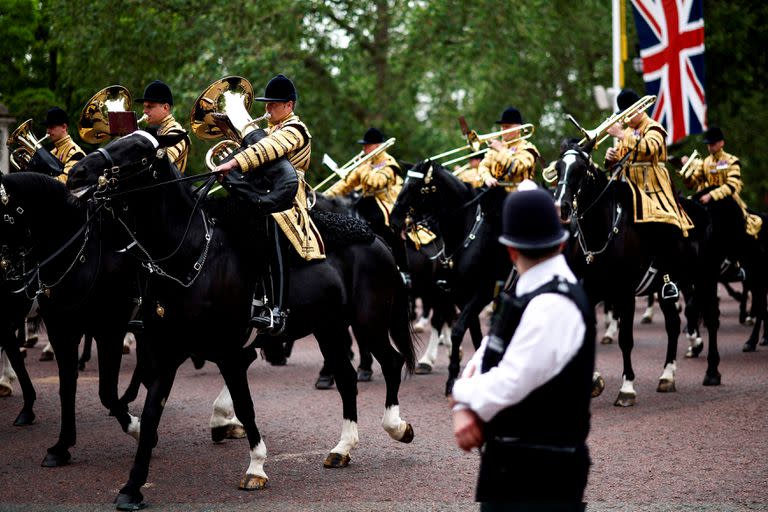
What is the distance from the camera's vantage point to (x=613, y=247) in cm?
1056

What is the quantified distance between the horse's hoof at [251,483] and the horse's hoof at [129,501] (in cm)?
71

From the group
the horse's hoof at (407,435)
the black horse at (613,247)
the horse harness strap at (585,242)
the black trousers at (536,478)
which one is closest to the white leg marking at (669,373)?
the black horse at (613,247)

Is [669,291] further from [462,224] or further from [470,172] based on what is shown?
[470,172]

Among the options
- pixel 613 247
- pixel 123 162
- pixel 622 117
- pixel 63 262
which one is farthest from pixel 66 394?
pixel 622 117

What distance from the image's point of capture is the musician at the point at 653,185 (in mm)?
10703

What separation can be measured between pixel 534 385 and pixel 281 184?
3.68 meters

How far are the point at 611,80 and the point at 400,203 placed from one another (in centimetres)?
1678

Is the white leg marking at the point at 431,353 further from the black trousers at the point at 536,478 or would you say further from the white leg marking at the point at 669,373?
the black trousers at the point at 536,478

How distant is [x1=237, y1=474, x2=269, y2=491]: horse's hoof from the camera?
22.6 feet

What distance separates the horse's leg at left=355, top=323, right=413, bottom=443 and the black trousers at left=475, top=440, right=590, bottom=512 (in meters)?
4.15

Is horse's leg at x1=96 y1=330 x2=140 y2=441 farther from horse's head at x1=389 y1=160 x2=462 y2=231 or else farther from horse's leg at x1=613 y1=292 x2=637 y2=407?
horse's leg at x1=613 y1=292 x2=637 y2=407

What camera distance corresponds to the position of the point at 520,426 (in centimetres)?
375

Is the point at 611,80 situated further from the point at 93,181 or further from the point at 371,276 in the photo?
the point at 93,181

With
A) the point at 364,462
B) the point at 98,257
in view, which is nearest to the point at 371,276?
the point at 364,462
